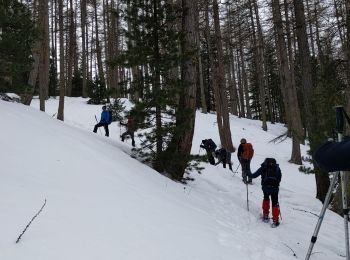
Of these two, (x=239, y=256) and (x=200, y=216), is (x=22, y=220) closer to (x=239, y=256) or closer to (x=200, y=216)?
(x=239, y=256)

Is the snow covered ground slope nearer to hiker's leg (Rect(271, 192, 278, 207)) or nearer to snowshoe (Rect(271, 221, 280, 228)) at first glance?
snowshoe (Rect(271, 221, 280, 228))

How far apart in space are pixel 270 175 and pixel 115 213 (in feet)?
15.3

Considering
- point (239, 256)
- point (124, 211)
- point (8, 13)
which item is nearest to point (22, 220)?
point (124, 211)

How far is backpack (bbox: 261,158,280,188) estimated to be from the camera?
8773mm

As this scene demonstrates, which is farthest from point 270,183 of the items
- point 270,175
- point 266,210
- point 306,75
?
point 306,75

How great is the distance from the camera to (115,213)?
17.0 feet

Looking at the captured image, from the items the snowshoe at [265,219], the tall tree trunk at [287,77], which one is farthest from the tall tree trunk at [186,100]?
the tall tree trunk at [287,77]

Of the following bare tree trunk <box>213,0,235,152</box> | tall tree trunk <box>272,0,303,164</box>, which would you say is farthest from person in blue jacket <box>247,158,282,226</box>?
Answer: bare tree trunk <box>213,0,235,152</box>

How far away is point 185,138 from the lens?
33.9 ft

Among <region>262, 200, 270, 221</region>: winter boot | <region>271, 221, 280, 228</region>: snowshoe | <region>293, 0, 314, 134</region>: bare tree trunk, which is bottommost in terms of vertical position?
<region>271, 221, 280, 228</region>: snowshoe

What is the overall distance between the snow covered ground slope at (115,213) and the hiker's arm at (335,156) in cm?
177

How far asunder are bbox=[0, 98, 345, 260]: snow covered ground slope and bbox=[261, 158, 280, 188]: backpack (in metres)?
0.82

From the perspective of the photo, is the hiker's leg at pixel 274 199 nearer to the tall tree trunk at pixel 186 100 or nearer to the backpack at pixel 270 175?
the backpack at pixel 270 175

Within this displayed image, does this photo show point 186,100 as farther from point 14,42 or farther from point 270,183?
point 14,42
